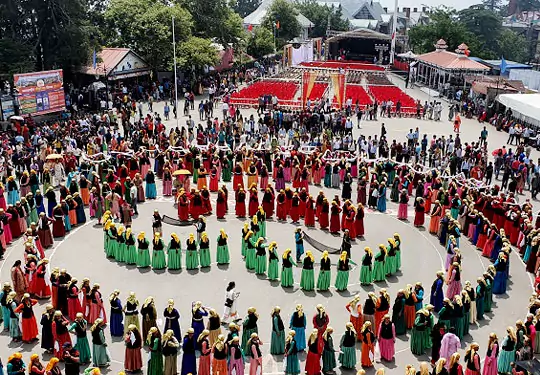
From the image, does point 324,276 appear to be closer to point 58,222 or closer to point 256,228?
point 256,228

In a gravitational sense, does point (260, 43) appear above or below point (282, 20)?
below

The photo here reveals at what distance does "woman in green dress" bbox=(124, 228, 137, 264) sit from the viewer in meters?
14.8

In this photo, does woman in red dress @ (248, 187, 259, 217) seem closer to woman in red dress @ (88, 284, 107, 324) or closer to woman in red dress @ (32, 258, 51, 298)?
woman in red dress @ (32, 258, 51, 298)

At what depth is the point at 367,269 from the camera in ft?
46.3

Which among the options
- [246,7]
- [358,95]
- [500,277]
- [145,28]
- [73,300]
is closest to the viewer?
[73,300]

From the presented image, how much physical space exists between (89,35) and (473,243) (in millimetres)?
26281

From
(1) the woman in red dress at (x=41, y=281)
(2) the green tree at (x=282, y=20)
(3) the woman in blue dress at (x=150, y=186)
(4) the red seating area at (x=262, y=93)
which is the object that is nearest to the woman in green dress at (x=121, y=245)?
(1) the woman in red dress at (x=41, y=281)

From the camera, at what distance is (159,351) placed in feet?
33.3

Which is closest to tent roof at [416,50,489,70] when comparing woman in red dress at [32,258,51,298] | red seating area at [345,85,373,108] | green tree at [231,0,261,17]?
red seating area at [345,85,373,108]

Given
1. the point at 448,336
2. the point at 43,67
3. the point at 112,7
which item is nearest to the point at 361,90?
the point at 112,7

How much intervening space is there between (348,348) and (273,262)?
12.4ft

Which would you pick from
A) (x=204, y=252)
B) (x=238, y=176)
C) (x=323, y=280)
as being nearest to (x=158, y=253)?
(x=204, y=252)

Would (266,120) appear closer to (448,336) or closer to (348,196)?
(348,196)

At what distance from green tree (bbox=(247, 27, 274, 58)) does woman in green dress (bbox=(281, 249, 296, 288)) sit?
4810 centimetres
